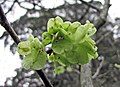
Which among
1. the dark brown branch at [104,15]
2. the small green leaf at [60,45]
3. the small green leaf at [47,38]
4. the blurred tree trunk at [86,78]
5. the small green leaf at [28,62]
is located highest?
the small green leaf at [47,38]

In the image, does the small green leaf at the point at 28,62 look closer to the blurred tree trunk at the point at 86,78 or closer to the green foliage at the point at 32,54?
the green foliage at the point at 32,54


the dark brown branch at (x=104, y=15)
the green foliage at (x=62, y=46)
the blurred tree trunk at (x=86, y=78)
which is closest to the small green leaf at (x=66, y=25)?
the green foliage at (x=62, y=46)

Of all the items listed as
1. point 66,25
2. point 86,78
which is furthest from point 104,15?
point 66,25

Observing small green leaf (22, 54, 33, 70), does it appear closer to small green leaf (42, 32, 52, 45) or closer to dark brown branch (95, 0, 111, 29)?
small green leaf (42, 32, 52, 45)

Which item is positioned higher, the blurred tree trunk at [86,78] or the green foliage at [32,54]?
the green foliage at [32,54]

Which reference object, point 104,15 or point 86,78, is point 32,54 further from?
point 104,15

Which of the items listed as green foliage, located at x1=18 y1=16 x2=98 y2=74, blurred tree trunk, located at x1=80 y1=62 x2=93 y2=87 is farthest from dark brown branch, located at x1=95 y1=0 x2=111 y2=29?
green foliage, located at x1=18 y1=16 x2=98 y2=74

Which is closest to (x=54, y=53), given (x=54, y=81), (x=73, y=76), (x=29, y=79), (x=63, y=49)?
(x=63, y=49)

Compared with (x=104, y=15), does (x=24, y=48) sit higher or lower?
higher

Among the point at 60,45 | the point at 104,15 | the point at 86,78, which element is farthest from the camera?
the point at 104,15

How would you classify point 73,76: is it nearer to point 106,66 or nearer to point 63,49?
point 106,66
